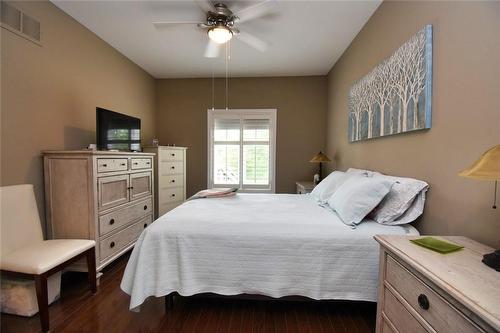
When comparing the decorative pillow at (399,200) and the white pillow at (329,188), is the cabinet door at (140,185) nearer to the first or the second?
the white pillow at (329,188)

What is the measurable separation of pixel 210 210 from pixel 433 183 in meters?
1.64

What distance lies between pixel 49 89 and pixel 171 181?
198 cm

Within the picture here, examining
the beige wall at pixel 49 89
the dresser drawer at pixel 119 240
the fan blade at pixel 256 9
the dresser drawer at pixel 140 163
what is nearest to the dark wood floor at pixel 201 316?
the dresser drawer at pixel 119 240

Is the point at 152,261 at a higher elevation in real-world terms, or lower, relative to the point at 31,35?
lower

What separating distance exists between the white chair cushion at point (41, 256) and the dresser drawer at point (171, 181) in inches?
69.3

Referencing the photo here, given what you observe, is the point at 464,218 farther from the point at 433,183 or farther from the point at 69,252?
the point at 69,252

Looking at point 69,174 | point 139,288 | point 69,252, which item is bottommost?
point 139,288

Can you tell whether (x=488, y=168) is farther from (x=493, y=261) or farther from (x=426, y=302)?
(x=426, y=302)

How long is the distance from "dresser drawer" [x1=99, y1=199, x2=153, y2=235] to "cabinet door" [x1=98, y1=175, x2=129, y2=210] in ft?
0.33

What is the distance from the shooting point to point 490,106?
3.75 feet

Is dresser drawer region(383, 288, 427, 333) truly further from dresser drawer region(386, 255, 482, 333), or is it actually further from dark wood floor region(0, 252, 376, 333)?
dark wood floor region(0, 252, 376, 333)

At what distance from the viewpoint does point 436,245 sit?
1.10m

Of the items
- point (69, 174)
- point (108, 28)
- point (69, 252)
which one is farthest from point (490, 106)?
point (108, 28)

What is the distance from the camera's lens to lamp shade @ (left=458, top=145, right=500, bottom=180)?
0.79m
